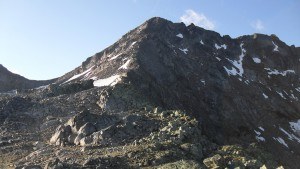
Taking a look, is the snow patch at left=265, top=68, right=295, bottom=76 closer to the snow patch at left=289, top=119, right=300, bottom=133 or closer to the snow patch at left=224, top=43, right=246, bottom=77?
the snow patch at left=224, top=43, right=246, bottom=77

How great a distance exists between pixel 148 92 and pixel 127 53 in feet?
83.2

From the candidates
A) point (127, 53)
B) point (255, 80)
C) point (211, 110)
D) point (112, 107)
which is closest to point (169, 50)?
point (127, 53)

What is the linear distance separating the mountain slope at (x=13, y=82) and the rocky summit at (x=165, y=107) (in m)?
0.39

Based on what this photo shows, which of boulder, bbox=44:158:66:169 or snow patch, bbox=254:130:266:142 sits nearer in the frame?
boulder, bbox=44:158:66:169

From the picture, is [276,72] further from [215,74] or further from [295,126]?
[215,74]

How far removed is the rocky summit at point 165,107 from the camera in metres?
39.2

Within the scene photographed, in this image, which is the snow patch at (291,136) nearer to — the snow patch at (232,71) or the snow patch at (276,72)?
the snow patch at (232,71)

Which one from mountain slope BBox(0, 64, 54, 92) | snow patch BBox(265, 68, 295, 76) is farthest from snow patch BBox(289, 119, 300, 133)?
mountain slope BBox(0, 64, 54, 92)

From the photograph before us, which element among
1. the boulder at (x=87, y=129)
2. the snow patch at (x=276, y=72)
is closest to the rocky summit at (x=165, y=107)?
the boulder at (x=87, y=129)

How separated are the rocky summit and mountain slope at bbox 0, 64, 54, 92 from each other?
39 cm

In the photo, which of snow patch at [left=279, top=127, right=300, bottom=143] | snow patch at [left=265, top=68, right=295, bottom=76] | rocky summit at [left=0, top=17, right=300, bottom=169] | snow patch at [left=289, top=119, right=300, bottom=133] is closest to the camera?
rocky summit at [left=0, top=17, right=300, bottom=169]

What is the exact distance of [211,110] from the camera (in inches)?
3792

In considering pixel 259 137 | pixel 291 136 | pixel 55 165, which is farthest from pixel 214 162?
pixel 291 136

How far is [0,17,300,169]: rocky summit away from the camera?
39.2 m
